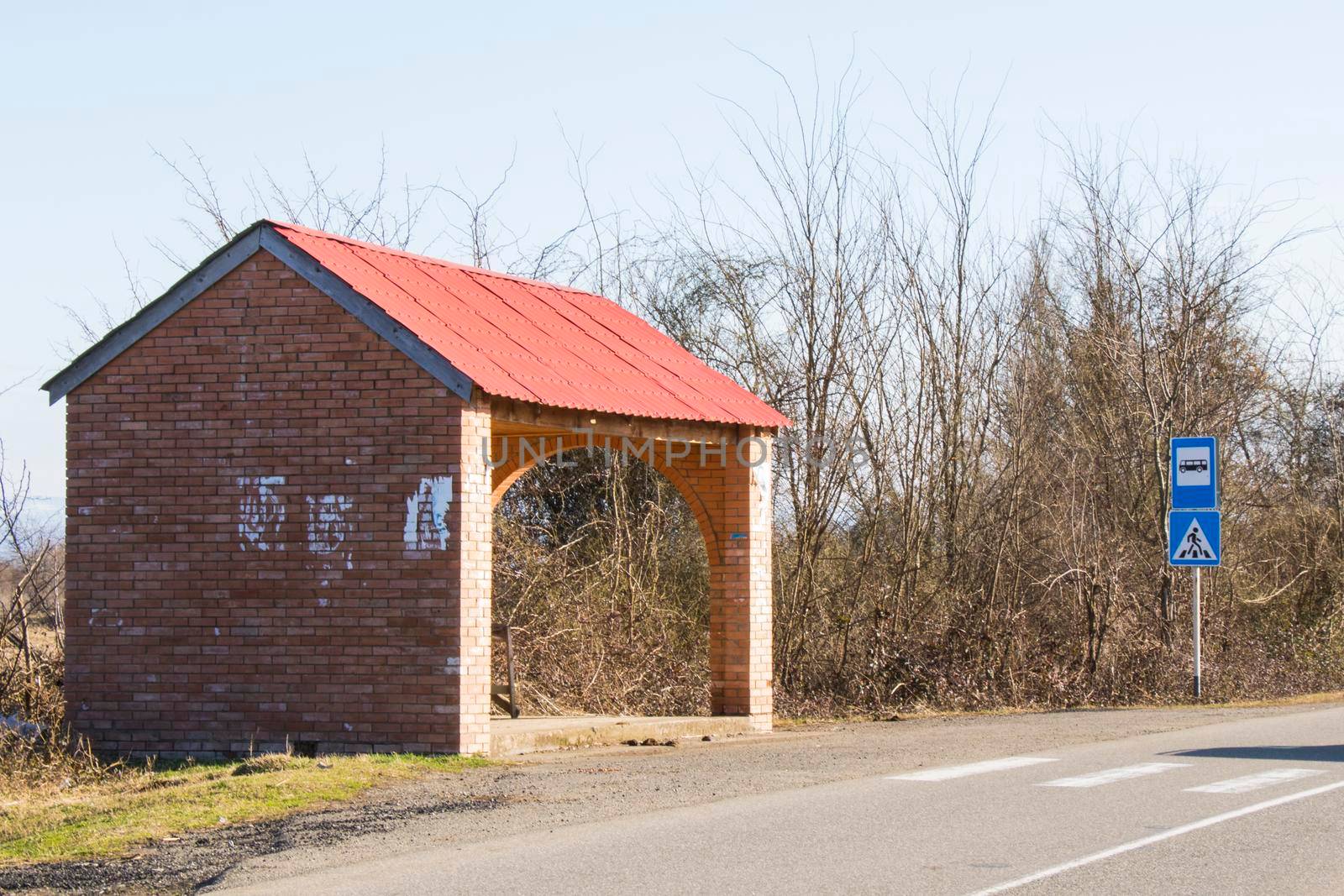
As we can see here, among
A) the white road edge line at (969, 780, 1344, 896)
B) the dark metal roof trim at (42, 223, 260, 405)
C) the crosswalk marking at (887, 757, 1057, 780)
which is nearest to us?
the white road edge line at (969, 780, 1344, 896)

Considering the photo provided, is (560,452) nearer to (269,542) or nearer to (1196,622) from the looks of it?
(269,542)

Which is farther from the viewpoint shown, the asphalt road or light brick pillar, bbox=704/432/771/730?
light brick pillar, bbox=704/432/771/730

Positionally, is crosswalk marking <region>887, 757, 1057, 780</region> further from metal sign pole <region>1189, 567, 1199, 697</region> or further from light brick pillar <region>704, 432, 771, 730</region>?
metal sign pole <region>1189, 567, 1199, 697</region>

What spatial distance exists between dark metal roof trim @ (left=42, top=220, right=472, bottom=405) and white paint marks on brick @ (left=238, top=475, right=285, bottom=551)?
5.36ft

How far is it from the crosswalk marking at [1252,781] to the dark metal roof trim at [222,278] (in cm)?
633

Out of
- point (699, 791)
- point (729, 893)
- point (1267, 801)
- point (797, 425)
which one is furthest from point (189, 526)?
point (797, 425)

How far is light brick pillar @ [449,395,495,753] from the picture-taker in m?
12.3

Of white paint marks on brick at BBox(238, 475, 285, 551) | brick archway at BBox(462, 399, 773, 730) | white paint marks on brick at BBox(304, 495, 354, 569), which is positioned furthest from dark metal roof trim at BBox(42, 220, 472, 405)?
brick archway at BBox(462, 399, 773, 730)

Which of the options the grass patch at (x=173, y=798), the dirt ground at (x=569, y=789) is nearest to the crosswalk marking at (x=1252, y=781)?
the dirt ground at (x=569, y=789)

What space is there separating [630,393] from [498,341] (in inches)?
54.3

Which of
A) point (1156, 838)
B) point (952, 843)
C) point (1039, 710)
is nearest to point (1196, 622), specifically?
point (1039, 710)

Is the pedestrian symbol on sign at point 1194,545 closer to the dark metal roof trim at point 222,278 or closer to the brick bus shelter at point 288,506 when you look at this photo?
the brick bus shelter at point 288,506

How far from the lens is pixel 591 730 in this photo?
14.2m

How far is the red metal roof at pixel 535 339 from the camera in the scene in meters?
13.0
